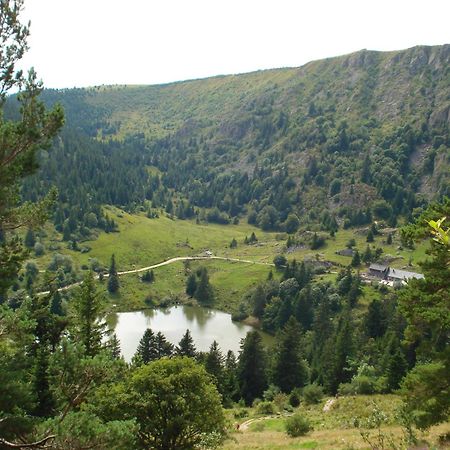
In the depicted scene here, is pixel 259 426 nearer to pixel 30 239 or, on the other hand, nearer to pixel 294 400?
pixel 294 400

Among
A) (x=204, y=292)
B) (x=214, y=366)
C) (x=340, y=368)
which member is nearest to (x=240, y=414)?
(x=214, y=366)

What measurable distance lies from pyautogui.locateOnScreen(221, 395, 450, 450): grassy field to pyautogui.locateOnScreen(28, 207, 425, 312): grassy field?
2926 inches

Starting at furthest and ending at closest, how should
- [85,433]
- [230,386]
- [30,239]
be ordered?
1. [30,239]
2. [230,386]
3. [85,433]

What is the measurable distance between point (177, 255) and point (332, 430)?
472 feet

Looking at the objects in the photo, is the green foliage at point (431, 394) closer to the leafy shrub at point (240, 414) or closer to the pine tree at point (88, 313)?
the pine tree at point (88, 313)

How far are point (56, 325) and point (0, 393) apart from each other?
1797 centimetres

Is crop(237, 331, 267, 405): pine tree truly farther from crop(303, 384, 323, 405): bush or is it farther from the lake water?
the lake water

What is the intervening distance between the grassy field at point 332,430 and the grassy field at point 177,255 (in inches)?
2926

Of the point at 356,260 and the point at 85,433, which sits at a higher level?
the point at 85,433

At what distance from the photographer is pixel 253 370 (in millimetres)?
79562

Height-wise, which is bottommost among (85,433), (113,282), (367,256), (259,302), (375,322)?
(259,302)

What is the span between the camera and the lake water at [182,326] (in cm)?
11219

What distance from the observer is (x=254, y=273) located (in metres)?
155

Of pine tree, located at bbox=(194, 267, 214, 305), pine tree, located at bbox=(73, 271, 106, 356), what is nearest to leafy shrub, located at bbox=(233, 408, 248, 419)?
pine tree, located at bbox=(73, 271, 106, 356)
